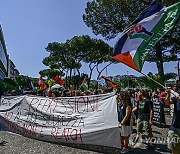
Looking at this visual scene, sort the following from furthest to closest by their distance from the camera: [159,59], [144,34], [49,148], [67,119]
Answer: [159,59], [67,119], [49,148], [144,34]

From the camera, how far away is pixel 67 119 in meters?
7.82

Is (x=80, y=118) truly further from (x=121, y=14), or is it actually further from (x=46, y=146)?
(x=121, y=14)

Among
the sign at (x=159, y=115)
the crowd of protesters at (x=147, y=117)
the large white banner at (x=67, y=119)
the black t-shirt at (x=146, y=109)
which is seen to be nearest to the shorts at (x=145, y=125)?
the crowd of protesters at (x=147, y=117)

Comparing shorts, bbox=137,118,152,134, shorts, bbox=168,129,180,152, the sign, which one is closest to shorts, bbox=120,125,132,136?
shorts, bbox=137,118,152,134

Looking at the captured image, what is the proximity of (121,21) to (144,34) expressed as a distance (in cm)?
2085

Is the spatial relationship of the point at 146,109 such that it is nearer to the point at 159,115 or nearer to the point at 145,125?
the point at 145,125

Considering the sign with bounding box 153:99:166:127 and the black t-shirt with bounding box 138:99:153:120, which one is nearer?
the black t-shirt with bounding box 138:99:153:120

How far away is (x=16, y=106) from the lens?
991 cm

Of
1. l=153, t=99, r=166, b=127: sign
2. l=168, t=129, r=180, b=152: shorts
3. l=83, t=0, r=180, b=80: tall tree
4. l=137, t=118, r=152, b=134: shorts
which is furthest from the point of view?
l=83, t=0, r=180, b=80: tall tree

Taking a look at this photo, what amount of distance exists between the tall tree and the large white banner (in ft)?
56.2

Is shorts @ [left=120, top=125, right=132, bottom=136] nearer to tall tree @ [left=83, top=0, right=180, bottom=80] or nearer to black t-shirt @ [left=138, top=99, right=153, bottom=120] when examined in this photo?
black t-shirt @ [left=138, top=99, right=153, bottom=120]

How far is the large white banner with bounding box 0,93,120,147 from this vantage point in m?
6.82

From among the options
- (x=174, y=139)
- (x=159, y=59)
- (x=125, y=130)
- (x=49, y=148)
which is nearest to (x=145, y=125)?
(x=125, y=130)

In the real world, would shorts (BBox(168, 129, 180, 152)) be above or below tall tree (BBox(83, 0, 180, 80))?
below
